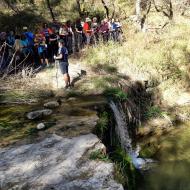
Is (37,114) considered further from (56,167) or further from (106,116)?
(56,167)

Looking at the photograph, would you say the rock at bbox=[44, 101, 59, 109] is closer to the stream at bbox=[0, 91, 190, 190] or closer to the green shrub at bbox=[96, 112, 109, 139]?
the stream at bbox=[0, 91, 190, 190]

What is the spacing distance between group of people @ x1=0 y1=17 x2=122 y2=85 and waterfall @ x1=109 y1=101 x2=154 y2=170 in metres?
2.30

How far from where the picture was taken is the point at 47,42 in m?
17.0

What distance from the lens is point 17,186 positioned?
22.9 ft

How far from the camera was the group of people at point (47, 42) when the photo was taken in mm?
15187

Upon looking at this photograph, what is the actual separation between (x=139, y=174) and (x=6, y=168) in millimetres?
4704

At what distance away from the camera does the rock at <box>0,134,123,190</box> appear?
275 inches

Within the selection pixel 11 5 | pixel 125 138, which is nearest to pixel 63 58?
pixel 125 138

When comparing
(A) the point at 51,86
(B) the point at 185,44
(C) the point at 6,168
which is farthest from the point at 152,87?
(C) the point at 6,168

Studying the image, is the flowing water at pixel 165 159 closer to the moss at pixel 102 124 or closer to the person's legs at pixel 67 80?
the moss at pixel 102 124

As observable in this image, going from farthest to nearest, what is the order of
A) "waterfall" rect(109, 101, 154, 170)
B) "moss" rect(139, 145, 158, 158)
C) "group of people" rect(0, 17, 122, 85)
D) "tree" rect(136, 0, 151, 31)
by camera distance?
1. "tree" rect(136, 0, 151, 31)
2. "group of people" rect(0, 17, 122, 85)
3. "moss" rect(139, 145, 158, 158)
4. "waterfall" rect(109, 101, 154, 170)

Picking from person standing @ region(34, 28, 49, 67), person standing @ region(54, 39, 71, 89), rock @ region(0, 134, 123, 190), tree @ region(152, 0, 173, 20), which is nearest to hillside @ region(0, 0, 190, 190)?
rock @ region(0, 134, 123, 190)

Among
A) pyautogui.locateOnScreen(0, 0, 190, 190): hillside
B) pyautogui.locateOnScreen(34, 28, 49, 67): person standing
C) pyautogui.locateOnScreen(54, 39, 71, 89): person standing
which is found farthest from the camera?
pyautogui.locateOnScreen(34, 28, 49, 67): person standing

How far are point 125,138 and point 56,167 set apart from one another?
5.27 m
